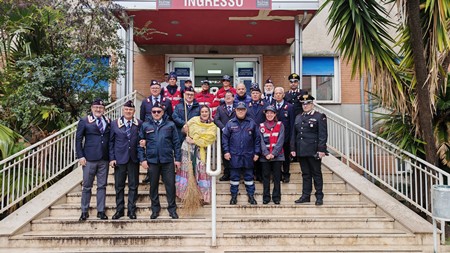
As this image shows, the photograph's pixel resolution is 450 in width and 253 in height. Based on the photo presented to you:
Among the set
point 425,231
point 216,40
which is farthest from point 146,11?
point 425,231

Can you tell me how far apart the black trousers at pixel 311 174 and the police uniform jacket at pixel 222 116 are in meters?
1.52

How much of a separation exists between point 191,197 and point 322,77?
8011mm

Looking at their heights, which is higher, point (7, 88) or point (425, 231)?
point (7, 88)

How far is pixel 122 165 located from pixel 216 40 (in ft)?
22.0

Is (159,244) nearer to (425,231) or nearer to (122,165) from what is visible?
(122,165)

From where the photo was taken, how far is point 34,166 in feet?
20.2

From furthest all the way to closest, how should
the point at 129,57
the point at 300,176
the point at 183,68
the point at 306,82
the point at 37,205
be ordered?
the point at 183,68 → the point at 306,82 → the point at 129,57 → the point at 300,176 → the point at 37,205

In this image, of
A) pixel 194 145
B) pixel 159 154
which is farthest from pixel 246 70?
pixel 159 154

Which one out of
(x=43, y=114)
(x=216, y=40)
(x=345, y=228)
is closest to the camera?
(x=345, y=228)

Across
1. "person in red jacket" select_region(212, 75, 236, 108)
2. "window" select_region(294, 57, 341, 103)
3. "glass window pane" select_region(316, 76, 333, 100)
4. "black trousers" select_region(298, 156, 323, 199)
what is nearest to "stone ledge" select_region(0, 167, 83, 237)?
"person in red jacket" select_region(212, 75, 236, 108)

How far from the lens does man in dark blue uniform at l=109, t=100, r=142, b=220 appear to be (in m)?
5.46

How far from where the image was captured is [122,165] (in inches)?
215

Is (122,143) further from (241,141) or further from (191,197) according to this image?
(241,141)

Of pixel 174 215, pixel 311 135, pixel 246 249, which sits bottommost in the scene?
pixel 246 249
